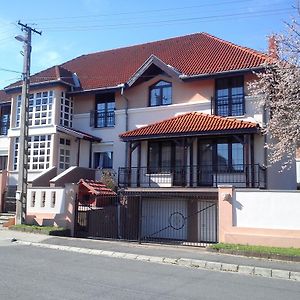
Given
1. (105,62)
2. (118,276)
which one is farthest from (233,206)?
(105,62)

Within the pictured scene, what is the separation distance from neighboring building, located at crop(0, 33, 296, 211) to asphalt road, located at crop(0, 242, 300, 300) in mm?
9994

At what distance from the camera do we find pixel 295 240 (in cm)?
1471

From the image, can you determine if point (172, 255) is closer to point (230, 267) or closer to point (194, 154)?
point (230, 267)

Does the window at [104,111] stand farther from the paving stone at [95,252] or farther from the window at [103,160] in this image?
the paving stone at [95,252]

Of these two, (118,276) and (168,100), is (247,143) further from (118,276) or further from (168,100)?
(118,276)

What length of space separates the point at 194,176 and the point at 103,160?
6.58 meters

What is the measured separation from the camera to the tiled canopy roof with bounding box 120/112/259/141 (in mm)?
20030

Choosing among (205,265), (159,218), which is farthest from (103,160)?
(205,265)

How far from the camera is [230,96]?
22.5m

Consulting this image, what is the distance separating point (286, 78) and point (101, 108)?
44.3 feet

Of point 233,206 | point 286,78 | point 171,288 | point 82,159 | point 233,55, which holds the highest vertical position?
point 233,55

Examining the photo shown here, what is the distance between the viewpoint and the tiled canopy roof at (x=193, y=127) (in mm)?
20030

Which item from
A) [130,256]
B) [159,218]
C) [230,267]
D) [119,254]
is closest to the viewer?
[230,267]

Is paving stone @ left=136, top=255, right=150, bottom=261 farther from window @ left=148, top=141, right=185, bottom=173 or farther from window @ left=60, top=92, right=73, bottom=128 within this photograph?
window @ left=60, top=92, right=73, bottom=128
